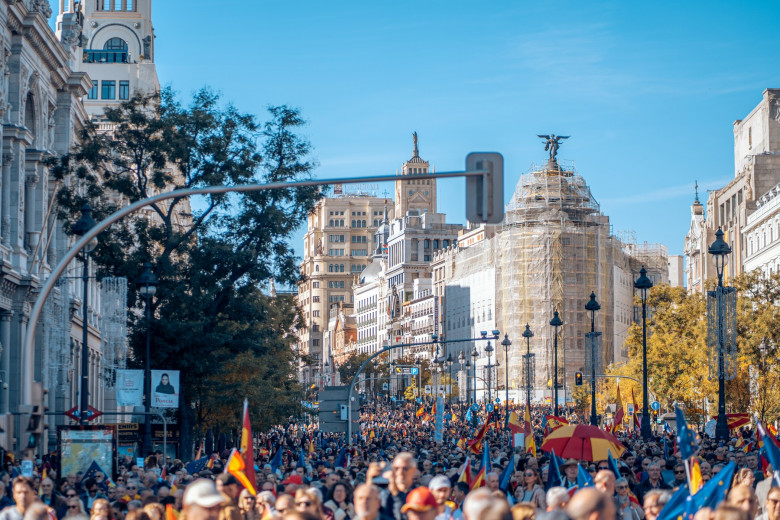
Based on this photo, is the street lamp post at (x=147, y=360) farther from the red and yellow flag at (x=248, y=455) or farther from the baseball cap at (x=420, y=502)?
the baseball cap at (x=420, y=502)

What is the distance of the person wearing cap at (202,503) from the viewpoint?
846 cm

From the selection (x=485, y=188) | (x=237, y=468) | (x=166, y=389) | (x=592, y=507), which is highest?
(x=485, y=188)

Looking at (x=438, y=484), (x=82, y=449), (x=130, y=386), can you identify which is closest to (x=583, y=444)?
(x=82, y=449)

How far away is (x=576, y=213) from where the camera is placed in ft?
420

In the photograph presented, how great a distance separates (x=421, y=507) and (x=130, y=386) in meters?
27.9

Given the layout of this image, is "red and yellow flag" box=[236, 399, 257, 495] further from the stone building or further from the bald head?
the stone building

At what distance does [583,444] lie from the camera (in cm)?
2378

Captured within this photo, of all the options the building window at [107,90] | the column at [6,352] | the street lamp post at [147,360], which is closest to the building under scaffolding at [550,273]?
the building window at [107,90]

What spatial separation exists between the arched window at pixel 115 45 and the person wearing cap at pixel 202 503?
95.0m

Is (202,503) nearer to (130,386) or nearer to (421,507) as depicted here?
(421,507)

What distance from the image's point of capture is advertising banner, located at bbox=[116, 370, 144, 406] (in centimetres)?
3553

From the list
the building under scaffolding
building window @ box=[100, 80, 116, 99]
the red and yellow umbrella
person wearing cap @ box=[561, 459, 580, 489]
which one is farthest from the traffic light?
the building under scaffolding

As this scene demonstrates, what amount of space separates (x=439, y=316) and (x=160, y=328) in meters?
134

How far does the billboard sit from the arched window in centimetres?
7891
